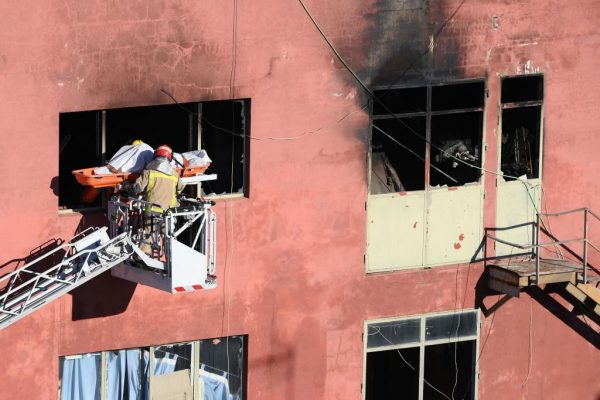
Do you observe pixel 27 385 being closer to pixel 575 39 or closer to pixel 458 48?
pixel 458 48

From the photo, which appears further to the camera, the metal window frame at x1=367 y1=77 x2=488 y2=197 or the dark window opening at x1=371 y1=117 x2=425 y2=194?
the dark window opening at x1=371 y1=117 x2=425 y2=194

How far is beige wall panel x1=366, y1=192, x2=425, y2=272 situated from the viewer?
27141mm

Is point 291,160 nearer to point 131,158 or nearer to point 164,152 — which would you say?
point 164,152

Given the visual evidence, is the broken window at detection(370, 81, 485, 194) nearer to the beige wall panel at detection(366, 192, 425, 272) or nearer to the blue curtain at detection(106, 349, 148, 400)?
the beige wall panel at detection(366, 192, 425, 272)

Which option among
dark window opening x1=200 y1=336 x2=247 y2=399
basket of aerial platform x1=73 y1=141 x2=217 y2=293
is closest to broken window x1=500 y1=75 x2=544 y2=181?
dark window opening x1=200 y1=336 x2=247 y2=399

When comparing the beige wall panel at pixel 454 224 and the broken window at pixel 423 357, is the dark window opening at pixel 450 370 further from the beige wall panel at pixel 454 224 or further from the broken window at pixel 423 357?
the beige wall panel at pixel 454 224

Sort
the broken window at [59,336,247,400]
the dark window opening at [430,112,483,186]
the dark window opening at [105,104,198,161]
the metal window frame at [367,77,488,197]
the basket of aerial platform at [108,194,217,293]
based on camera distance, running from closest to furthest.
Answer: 1. the basket of aerial platform at [108,194,217,293]
2. the dark window opening at [105,104,198,161]
3. the broken window at [59,336,247,400]
4. the metal window frame at [367,77,488,197]
5. the dark window opening at [430,112,483,186]

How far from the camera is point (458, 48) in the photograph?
2712cm

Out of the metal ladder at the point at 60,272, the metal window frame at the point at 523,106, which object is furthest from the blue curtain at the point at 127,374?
the metal window frame at the point at 523,106

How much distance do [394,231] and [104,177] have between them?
5039 mm

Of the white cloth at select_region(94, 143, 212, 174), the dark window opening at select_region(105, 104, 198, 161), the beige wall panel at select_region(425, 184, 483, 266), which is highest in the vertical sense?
the dark window opening at select_region(105, 104, 198, 161)

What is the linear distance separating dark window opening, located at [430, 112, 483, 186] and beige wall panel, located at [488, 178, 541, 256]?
58 cm

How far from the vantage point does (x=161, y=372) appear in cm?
2634

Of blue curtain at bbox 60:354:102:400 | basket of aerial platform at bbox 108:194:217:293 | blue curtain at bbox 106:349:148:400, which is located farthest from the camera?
blue curtain at bbox 106:349:148:400
